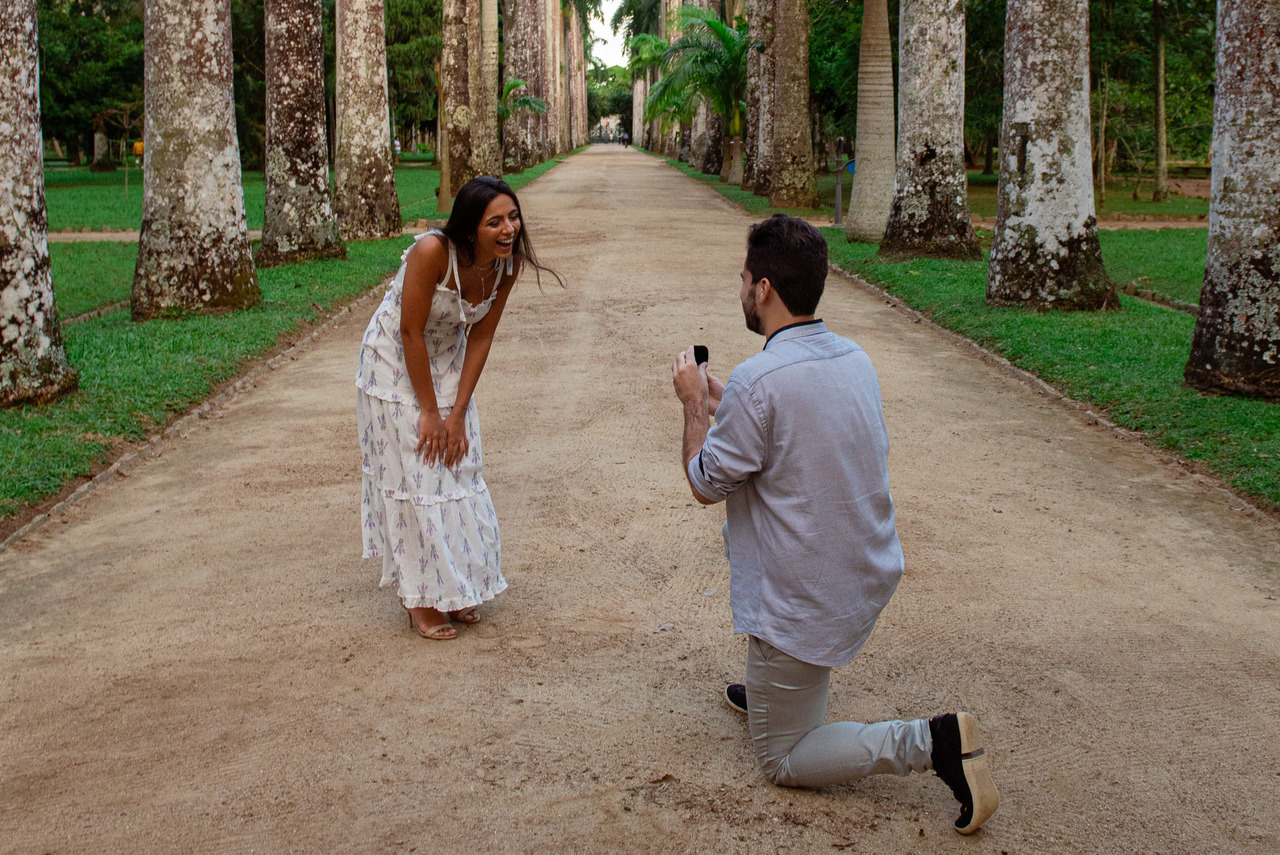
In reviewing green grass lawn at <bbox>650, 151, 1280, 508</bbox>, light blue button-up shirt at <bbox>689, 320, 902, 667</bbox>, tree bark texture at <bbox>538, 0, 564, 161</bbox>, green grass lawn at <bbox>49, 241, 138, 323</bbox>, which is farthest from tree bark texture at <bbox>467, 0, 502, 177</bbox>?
light blue button-up shirt at <bbox>689, 320, 902, 667</bbox>

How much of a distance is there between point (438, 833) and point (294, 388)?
5.87m

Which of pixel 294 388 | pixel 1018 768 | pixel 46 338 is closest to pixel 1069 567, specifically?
pixel 1018 768

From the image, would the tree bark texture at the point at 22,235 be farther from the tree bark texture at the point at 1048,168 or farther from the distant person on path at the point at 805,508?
the tree bark texture at the point at 1048,168

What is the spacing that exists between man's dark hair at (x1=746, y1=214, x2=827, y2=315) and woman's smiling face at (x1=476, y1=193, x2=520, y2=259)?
1241 mm

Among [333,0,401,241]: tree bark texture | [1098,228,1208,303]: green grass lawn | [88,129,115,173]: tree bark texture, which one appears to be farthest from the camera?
[88,129,115,173]: tree bark texture

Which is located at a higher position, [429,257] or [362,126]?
[362,126]

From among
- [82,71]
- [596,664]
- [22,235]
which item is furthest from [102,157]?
[596,664]

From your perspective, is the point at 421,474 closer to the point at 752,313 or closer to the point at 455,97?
the point at 752,313

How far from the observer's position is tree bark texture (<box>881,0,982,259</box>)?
13922 millimetres

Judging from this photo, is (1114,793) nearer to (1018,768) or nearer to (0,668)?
(1018,768)

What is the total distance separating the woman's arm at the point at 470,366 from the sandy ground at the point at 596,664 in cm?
74

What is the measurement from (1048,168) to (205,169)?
747cm

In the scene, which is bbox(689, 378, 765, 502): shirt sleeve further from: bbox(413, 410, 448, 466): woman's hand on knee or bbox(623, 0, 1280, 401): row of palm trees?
bbox(623, 0, 1280, 401): row of palm trees

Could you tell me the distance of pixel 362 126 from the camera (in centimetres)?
1678
